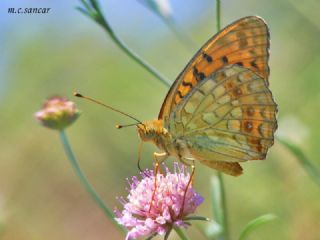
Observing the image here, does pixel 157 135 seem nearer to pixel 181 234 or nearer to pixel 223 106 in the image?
pixel 223 106

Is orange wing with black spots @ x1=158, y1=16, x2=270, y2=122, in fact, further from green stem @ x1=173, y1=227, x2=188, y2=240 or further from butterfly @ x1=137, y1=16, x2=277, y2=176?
green stem @ x1=173, y1=227, x2=188, y2=240

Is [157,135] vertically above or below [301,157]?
above

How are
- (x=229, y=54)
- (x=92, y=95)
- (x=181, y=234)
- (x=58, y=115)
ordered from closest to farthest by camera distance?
(x=181, y=234)
(x=229, y=54)
(x=58, y=115)
(x=92, y=95)

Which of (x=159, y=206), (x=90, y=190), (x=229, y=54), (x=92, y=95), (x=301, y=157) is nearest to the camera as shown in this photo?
(x=159, y=206)

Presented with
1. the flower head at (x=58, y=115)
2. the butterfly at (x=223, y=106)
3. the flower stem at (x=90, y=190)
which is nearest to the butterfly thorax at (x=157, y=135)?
the butterfly at (x=223, y=106)

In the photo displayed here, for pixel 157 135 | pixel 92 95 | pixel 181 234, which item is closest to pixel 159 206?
pixel 181 234

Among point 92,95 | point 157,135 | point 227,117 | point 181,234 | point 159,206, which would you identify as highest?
point 92,95

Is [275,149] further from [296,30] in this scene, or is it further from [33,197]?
[33,197]

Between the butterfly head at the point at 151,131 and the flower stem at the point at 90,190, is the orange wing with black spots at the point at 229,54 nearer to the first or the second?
the butterfly head at the point at 151,131

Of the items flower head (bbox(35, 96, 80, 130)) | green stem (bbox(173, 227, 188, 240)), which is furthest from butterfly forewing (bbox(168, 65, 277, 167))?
flower head (bbox(35, 96, 80, 130))
